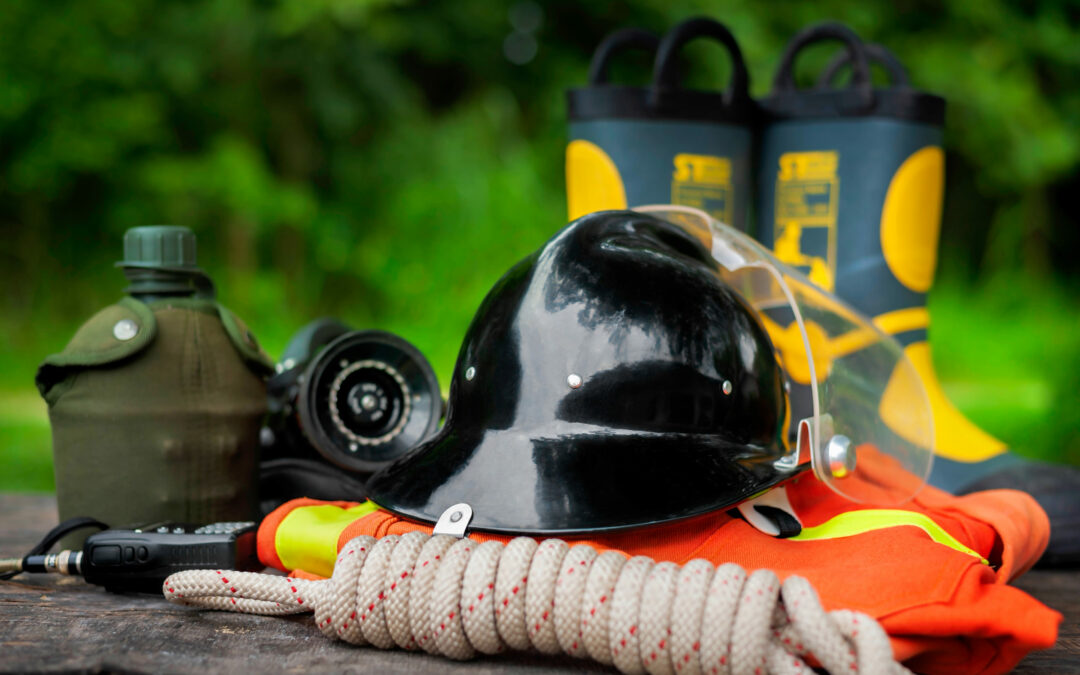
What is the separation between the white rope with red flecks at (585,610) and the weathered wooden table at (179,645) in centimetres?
3

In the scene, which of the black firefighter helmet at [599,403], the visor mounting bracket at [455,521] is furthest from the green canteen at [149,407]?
the visor mounting bracket at [455,521]

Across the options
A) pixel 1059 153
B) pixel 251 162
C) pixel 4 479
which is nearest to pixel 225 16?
pixel 251 162

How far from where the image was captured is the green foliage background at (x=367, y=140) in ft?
12.1

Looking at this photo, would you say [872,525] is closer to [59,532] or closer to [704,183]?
[704,183]

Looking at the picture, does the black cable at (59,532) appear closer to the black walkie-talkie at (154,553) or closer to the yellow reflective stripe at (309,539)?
the black walkie-talkie at (154,553)

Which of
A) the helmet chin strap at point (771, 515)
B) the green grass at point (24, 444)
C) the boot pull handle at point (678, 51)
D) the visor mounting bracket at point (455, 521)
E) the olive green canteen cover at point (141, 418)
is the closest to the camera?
the visor mounting bracket at point (455, 521)

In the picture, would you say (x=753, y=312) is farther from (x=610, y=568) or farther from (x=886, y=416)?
(x=610, y=568)

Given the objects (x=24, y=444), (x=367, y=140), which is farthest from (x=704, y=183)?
(x=367, y=140)

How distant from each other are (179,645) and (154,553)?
0.55 feet

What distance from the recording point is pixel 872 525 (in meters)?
1.01

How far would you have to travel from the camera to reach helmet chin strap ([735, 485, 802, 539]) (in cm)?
101

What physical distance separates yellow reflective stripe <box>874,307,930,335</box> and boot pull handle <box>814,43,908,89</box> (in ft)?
1.38

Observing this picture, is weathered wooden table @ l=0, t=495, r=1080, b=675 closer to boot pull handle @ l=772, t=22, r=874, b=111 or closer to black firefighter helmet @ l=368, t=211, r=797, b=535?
black firefighter helmet @ l=368, t=211, r=797, b=535

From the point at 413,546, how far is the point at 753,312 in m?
0.55
